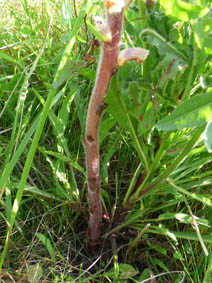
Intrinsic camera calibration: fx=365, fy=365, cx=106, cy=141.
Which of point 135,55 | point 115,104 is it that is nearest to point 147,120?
point 115,104

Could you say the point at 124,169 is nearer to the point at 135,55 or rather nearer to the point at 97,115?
the point at 97,115

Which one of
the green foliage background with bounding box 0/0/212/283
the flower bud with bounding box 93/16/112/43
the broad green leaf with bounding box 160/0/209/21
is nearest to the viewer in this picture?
the broad green leaf with bounding box 160/0/209/21

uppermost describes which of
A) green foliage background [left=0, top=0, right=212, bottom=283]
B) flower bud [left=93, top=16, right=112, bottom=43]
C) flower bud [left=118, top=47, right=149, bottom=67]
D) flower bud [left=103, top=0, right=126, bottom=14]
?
flower bud [left=103, top=0, right=126, bottom=14]

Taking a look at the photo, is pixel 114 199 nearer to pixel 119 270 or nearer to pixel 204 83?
→ pixel 119 270

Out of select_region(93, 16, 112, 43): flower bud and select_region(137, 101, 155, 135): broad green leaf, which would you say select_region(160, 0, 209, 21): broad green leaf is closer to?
select_region(93, 16, 112, 43): flower bud

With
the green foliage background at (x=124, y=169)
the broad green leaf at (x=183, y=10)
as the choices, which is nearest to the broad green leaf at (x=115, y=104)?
the green foliage background at (x=124, y=169)

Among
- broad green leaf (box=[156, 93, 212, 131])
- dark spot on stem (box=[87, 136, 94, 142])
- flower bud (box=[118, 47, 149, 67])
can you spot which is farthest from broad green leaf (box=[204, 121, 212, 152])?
dark spot on stem (box=[87, 136, 94, 142])

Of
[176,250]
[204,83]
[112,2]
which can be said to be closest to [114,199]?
[176,250]

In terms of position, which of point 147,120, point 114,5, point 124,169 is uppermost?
point 114,5
